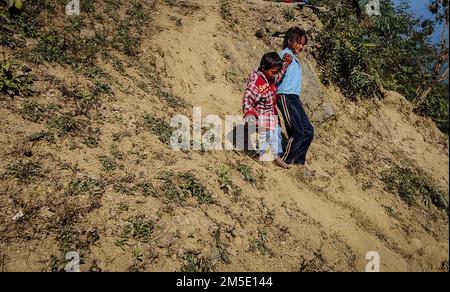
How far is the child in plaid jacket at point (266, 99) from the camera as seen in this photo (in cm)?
445

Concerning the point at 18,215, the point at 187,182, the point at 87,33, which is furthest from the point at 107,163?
the point at 87,33

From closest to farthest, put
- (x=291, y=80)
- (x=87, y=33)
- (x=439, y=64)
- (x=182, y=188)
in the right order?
(x=182, y=188)
(x=291, y=80)
(x=87, y=33)
(x=439, y=64)

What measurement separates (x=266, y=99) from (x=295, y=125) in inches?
22.0

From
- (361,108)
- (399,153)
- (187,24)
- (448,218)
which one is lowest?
(448,218)

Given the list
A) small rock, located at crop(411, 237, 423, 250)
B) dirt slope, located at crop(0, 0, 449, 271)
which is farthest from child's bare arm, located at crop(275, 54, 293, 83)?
small rock, located at crop(411, 237, 423, 250)

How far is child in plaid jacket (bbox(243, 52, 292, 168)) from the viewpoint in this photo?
4453 millimetres

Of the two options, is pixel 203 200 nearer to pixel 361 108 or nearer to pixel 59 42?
pixel 59 42

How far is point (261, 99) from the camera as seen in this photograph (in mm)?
4641

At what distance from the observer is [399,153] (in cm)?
721

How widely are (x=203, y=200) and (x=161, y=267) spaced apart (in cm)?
101

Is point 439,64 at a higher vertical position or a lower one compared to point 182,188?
higher

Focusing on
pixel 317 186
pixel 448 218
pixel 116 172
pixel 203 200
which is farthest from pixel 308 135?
pixel 448 218

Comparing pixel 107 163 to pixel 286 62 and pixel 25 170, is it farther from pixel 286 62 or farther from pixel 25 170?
pixel 286 62

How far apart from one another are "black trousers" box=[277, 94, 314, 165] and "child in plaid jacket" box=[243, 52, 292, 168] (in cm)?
Answer: 14
